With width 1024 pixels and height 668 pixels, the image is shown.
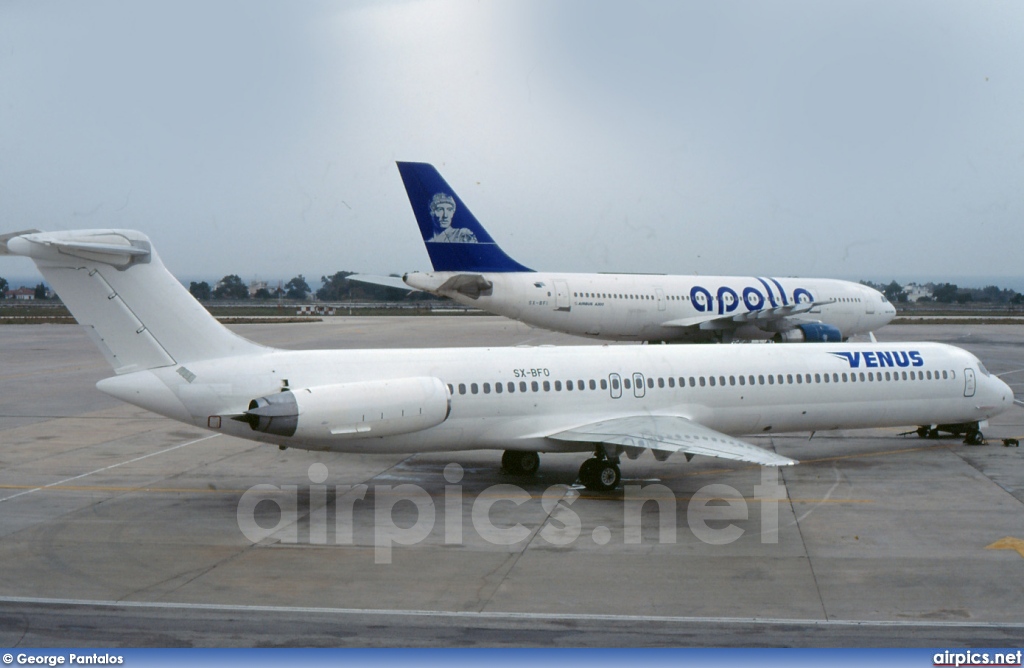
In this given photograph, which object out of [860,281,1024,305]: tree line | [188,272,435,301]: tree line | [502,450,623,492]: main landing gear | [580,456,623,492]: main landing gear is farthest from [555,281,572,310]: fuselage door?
[860,281,1024,305]: tree line

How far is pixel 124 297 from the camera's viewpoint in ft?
51.2

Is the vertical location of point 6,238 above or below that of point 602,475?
above

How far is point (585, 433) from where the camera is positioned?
59.4 feet

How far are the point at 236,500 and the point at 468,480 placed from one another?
461cm

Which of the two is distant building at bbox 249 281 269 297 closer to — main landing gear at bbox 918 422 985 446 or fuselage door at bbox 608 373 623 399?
main landing gear at bbox 918 422 985 446

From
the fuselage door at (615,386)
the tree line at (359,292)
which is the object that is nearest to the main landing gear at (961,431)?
the fuselage door at (615,386)

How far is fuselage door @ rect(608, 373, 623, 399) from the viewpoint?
19.2m

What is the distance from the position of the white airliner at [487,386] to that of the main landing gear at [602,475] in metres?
0.03

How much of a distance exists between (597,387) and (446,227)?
21156mm

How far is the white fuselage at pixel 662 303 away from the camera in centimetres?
4062

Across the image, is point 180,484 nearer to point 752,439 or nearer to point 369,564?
point 369,564

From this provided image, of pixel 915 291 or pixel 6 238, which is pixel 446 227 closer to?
pixel 6 238

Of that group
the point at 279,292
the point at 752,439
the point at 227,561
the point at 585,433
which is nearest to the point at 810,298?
the point at 752,439

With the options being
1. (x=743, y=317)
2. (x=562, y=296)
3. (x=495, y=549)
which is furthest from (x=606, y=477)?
(x=743, y=317)
